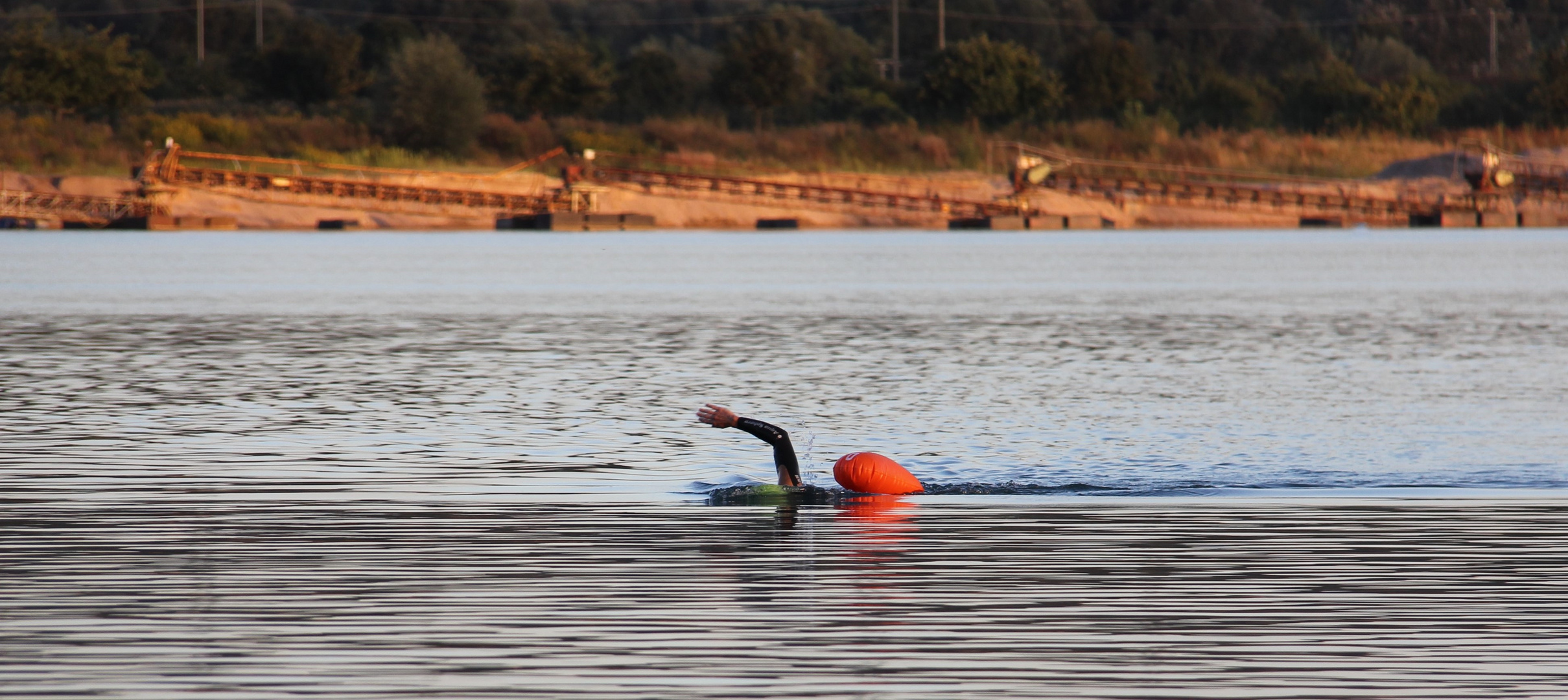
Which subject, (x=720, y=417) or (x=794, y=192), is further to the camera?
(x=794, y=192)

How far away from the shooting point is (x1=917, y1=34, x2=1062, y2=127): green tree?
270ft

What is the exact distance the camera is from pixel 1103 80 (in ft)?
285

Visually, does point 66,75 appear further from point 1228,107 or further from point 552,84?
point 1228,107

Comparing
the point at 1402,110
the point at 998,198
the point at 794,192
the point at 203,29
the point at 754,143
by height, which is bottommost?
the point at 998,198

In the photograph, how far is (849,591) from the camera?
9.76 metres

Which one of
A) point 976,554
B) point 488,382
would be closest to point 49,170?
point 488,382

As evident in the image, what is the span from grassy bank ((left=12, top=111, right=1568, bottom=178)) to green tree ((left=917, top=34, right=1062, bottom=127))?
3.93 feet

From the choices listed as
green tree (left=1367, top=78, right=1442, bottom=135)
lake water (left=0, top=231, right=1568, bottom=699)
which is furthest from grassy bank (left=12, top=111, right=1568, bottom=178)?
lake water (left=0, top=231, right=1568, bottom=699)

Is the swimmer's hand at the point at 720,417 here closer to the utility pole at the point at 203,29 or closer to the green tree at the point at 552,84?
the green tree at the point at 552,84

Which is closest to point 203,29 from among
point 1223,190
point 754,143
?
point 754,143

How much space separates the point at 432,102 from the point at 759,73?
14.4 metres

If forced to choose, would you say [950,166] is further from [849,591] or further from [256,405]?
[849,591]

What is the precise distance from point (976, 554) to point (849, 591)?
123 centimetres

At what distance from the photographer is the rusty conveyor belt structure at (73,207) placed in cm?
6912
